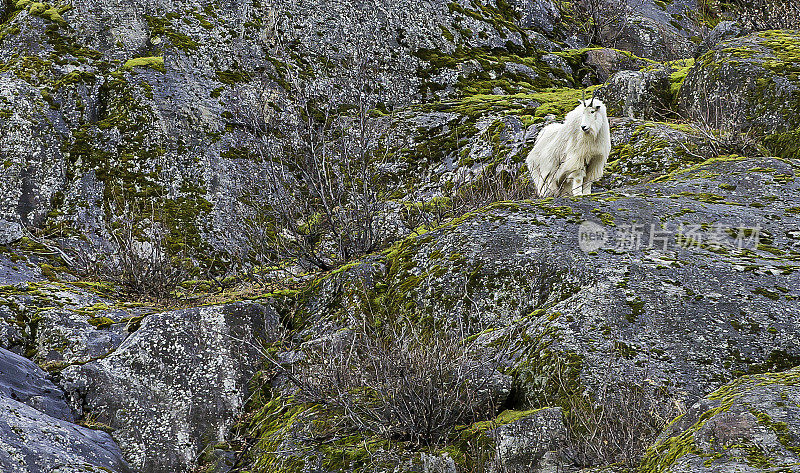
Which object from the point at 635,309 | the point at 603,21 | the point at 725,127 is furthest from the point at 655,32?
the point at 635,309

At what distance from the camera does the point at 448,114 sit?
1030cm

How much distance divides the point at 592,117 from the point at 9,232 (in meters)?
6.10

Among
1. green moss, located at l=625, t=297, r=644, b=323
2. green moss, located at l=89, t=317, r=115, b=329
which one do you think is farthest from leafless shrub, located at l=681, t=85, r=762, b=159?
green moss, located at l=89, t=317, r=115, b=329

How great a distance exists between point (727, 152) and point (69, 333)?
6.26 meters

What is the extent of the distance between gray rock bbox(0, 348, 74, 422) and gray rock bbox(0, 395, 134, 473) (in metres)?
0.24

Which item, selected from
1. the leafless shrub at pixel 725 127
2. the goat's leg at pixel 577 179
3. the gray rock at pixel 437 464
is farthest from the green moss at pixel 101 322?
the leafless shrub at pixel 725 127

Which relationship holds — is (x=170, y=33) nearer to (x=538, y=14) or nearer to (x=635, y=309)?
(x=538, y=14)

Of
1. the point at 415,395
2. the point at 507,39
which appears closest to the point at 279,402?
the point at 415,395

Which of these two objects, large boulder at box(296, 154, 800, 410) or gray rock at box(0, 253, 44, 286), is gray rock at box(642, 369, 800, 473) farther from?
gray rock at box(0, 253, 44, 286)

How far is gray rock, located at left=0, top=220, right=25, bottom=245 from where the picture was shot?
7.99m

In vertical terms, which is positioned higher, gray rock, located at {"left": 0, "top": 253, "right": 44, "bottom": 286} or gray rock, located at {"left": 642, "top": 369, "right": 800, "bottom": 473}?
gray rock, located at {"left": 642, "top": 369, "right": 800, "bottom": 473}

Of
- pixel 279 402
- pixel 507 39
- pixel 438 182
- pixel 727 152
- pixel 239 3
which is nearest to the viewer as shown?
pixel 279 402

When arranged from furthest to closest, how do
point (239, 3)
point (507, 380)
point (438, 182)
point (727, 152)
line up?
point (239, 3), point (438, 182), point (727, 152), point (507, 380)

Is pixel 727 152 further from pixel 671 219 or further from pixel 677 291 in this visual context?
pixel 677 291
